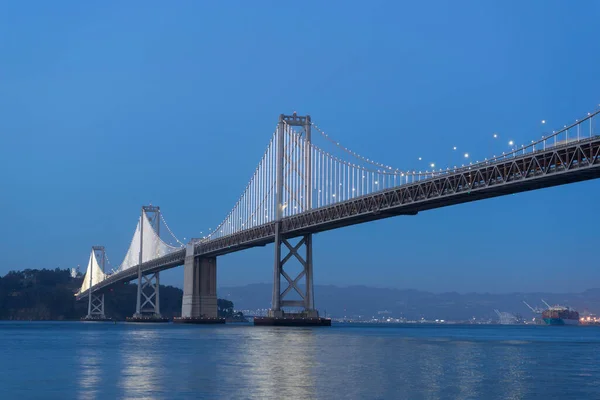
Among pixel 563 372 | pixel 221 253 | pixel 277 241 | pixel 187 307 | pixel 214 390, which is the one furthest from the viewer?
pixel 187 307

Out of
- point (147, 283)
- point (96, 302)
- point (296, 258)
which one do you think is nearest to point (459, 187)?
point (296, 258)

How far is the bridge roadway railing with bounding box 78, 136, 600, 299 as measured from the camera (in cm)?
3969

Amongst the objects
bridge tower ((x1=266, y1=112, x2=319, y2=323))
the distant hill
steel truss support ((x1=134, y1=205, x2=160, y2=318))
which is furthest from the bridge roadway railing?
the distant hill

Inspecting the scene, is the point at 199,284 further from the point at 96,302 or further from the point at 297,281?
the point at 96,302

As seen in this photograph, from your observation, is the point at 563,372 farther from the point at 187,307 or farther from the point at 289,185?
the point at 187,307

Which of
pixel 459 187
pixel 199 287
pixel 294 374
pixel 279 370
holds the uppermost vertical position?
pixel 459 187

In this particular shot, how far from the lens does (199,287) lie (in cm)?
8425

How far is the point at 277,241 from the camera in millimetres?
66188

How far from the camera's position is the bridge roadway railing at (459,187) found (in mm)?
39688

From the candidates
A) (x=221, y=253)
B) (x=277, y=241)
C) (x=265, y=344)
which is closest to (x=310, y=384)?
(x=265, y=344)

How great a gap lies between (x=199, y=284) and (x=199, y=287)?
11.1 inches

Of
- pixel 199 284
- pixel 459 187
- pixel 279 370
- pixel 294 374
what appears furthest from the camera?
pixel 199 284

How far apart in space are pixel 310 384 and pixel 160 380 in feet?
12.6

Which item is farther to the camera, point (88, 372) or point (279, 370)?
point (279, 370)
